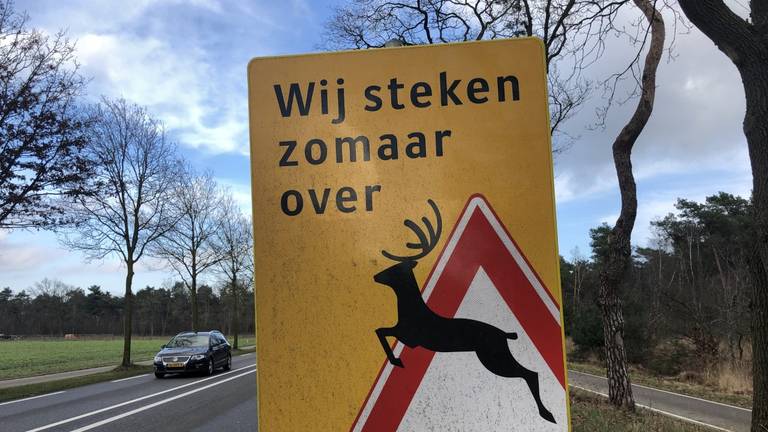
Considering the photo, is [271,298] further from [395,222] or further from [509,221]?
[509,221]

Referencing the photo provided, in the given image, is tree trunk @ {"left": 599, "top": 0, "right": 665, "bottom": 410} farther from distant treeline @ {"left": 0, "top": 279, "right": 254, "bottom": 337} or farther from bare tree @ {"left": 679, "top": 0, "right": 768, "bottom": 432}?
distant treeline @ {"left": 0, "top": 279, "right": 254, "bottom": 337}

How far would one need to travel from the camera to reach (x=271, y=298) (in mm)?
1597

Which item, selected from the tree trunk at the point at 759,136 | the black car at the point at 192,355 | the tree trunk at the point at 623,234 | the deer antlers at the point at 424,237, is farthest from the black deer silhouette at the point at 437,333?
the black car at the point at 192,355

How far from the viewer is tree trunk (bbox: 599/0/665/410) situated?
9211 mm

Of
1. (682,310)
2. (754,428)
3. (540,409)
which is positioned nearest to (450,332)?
(540,409)

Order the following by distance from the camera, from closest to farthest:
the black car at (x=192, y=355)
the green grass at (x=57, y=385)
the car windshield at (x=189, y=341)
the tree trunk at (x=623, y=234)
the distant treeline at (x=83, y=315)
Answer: the tree trunk at (x=623, y=234) → the green grass at (x=57, y=385) → the black car at (x=192, y=355) → the car windshield at (x=189, y=341) → the distant treeline at (x=83, y=315)

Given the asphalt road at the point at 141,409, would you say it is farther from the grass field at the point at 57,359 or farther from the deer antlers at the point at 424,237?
the grass field at the point at 57,359

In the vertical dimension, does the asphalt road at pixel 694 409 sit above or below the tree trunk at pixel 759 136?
below

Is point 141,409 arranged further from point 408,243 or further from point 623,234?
point 408,243

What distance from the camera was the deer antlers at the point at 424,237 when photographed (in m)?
1.56

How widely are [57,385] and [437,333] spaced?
17479mm

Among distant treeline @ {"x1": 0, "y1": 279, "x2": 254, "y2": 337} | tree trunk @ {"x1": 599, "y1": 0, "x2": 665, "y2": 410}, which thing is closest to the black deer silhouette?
tree trunk @ {"x1": 599, "y1": 0, "x2": 665, "y2": 410}

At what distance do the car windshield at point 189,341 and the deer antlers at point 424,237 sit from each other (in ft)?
59.8

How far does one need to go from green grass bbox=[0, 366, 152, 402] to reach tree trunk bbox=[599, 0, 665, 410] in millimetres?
13829
